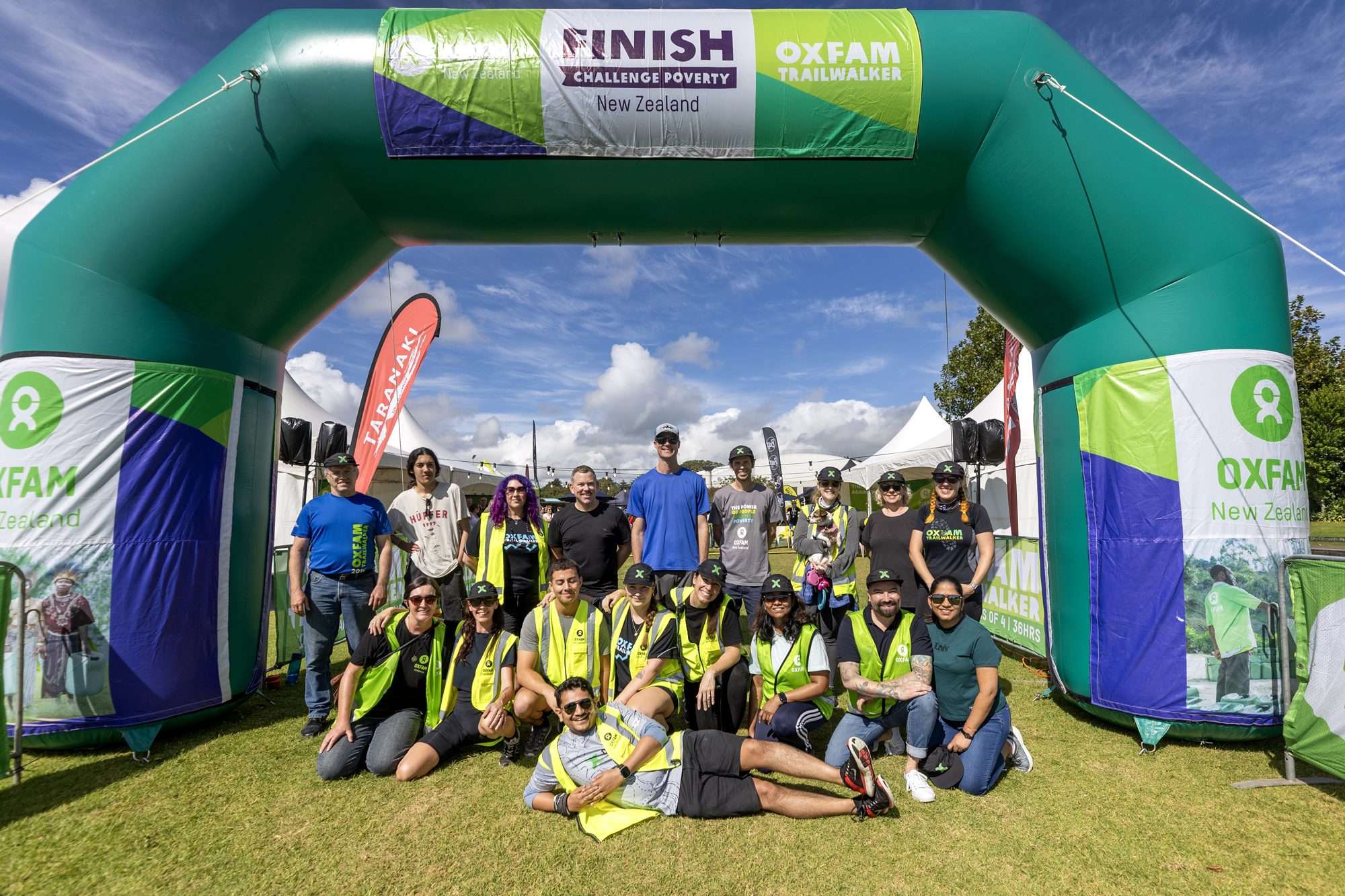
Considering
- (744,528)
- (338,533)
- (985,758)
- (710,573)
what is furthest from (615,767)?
(338,533)

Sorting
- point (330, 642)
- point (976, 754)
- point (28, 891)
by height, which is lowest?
point (28, 891)

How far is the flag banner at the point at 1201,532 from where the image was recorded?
3785 millimetres

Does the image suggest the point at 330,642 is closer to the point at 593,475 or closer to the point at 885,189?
the point at 593,475

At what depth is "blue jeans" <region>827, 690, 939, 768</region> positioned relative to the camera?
3521 millimetres

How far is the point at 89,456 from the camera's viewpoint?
12.5 ft

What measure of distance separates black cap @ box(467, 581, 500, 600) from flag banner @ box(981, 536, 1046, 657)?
463 centimetres

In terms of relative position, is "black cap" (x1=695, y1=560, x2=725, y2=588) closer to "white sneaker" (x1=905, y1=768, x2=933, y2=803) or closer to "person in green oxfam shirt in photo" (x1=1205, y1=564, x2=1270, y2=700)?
"white sneaker" (x1=905, y1=768, x2=933, y2=803)

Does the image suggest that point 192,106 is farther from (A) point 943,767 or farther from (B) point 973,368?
(B) point 973,368

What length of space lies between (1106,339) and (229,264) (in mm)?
5807

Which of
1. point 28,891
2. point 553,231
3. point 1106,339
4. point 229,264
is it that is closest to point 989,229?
point 1106,339

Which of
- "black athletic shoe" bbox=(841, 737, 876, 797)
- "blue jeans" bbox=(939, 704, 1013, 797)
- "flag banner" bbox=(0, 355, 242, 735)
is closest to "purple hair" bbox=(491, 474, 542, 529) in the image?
"flag banner" bbox=(0, 355, 242, 735)

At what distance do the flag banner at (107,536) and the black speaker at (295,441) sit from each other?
4348 mm

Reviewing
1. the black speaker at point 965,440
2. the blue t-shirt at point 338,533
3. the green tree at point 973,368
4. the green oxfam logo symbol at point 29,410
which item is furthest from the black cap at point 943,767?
the green tree at point 973,368

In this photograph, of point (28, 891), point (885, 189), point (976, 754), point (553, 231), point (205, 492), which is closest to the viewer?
point (28, 891)
